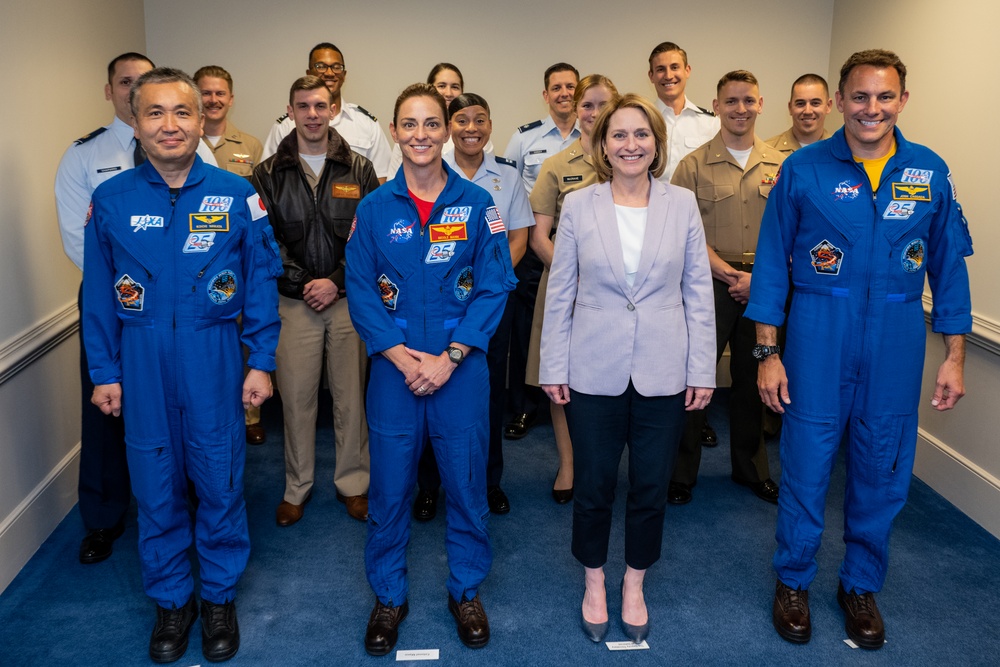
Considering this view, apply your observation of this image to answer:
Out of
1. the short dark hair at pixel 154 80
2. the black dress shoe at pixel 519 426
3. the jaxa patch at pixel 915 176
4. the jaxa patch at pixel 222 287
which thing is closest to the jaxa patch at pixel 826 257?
the jaxa patch at pixel 915 176

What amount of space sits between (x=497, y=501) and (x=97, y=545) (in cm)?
152

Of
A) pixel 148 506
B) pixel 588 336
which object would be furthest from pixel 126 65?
pixel 588 336

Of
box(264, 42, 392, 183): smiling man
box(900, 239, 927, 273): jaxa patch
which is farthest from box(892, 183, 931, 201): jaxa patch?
box(264, 42, 392, 183): smiling man

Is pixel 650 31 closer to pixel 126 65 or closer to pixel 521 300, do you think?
pixel 521 300

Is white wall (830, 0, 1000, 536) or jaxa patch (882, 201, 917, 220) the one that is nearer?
jaxa patch (882, 201, 917, 220)

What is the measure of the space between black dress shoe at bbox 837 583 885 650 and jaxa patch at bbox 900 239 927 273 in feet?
3.42

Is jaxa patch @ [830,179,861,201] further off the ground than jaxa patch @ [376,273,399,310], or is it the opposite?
jaxa patch @ [830,179,861,201]

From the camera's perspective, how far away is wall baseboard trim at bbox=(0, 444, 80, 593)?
296cm

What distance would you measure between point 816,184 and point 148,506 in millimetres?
2195

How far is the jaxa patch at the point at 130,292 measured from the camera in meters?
2.38

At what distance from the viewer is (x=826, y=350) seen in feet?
8.32

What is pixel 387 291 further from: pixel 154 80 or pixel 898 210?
pixel 898 210

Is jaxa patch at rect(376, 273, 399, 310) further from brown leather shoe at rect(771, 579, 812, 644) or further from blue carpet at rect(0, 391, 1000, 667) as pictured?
brown leather shoe at rect(771, 579, 812, 644)

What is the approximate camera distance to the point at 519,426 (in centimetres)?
445
